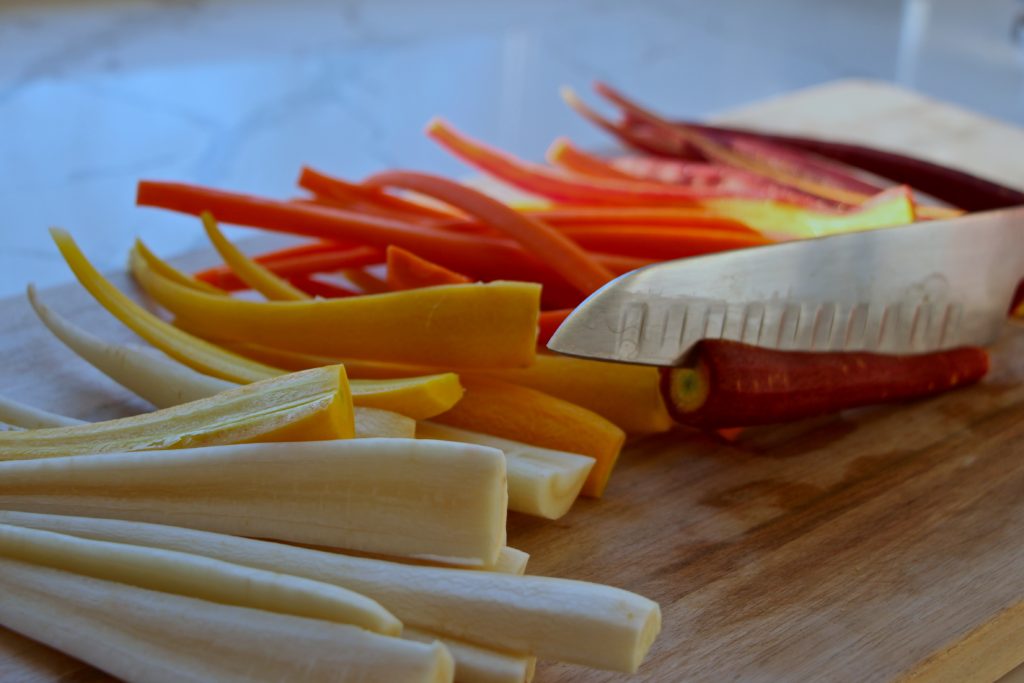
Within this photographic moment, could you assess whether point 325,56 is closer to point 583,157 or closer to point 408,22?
point 408,22

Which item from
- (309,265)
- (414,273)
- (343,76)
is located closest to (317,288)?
(309,265)

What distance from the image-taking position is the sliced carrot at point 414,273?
1477mm

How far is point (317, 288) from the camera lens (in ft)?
5.61

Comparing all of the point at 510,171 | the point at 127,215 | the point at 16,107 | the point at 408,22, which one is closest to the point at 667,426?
the point at 510,171

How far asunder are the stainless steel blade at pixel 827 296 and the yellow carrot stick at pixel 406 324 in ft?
0.21

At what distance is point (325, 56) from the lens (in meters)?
3.20

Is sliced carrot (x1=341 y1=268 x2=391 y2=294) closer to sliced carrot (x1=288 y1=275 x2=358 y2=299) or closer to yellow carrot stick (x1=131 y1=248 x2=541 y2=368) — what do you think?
sliced carrot (x1=288 y1=275 x2=358 y2=299)

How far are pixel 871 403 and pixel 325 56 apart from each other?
2060mm

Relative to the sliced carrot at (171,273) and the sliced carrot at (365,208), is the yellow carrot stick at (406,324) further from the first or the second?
the sliced carrot at (365,208)

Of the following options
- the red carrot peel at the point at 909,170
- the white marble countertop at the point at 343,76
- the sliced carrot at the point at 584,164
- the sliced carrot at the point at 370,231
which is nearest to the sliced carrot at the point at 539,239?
the sliced carrot at the point at 370,231

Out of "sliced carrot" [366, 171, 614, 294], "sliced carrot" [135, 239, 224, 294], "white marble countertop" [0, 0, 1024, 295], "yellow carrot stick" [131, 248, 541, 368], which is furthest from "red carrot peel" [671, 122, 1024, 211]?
"sliced carrot" [135, 239, 224, 294]

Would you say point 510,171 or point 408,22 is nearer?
point 510,171

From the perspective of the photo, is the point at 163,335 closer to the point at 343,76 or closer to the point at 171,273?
the point at 171,273

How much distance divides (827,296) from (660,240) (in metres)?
0.27
